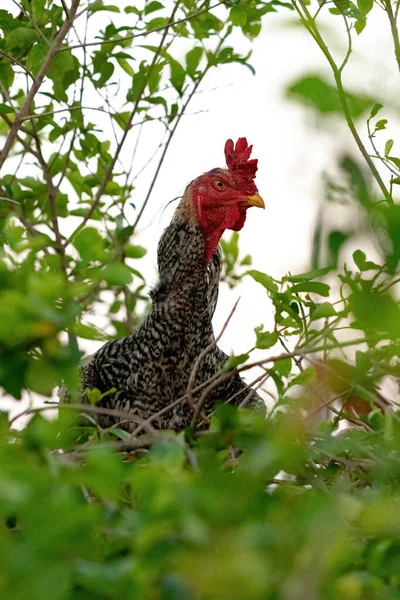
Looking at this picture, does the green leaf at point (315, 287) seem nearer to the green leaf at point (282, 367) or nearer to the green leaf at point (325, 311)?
the green leaf at point (325, 311)

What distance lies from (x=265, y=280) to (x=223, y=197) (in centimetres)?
145

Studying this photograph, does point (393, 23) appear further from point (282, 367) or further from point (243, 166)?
point (243, 166)

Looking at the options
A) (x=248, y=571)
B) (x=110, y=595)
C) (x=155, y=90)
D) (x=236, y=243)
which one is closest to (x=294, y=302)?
(x=110, y=595)

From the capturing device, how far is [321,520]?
0.68m

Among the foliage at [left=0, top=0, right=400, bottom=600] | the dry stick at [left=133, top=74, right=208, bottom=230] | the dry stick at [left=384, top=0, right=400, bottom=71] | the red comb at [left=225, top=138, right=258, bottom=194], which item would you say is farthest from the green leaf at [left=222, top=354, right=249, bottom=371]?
the red comb at [left=225, top=138, right=258, bottom=194]

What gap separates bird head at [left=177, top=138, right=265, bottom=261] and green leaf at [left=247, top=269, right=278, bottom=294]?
4.26 ft

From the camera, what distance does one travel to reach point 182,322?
9.11 feet

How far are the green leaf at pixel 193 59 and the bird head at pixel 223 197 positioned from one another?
336 mm

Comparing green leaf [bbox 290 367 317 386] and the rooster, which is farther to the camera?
the rooster

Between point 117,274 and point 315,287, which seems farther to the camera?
point 315,287

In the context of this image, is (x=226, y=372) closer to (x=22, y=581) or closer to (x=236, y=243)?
(x=22, y=581)

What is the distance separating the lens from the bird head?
9.77ft

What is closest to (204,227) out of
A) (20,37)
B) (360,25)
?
(20,37)

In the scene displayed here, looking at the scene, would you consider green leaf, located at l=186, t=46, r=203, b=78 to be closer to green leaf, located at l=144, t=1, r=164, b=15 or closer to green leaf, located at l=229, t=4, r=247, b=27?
green leaf, located at l=144, t=1, r=164, b=15
